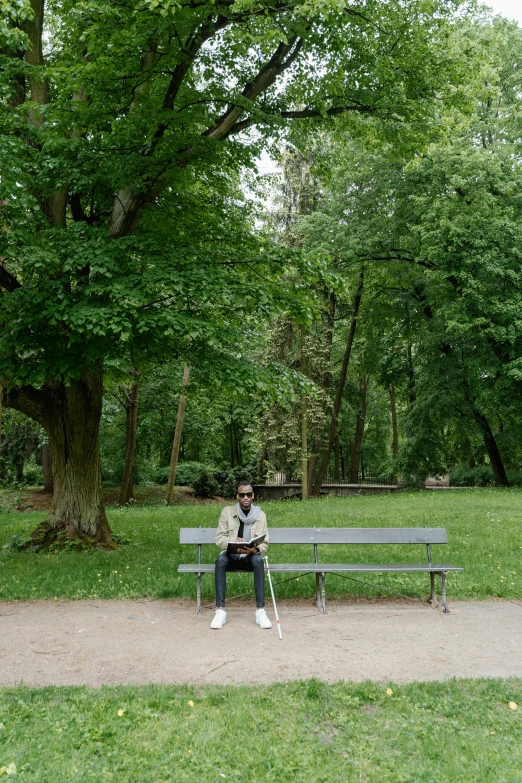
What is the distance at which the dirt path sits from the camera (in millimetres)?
4805

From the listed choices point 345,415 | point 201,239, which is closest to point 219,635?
point 201,239

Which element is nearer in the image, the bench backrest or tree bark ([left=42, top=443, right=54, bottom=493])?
the bench backrest

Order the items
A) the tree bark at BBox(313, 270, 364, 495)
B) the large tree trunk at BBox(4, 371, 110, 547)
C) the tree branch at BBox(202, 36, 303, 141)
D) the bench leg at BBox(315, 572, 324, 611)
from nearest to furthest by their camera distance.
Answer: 1. the bench leg at BBox(315, 572, 324, 611)
2. the tree branch at BBox(202, 36, 303, 141)
3. the large tree trunk at BBox(4, 371, 110, 547)
4. the tree bark at BBox(313, 270, 364, 495)

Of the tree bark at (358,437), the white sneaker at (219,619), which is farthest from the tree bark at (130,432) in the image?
the white sneaker at (219,619)

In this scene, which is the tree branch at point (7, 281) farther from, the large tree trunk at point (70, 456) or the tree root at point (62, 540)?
the tree root at point (62, 540)

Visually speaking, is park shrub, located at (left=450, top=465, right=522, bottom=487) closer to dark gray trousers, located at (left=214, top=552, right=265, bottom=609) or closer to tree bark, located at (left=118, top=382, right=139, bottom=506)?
tree bark, located at (left=118, top=382, right=139, bottom=506)

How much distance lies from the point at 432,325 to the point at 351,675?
20567 millimetres

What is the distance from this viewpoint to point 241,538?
6.65 m

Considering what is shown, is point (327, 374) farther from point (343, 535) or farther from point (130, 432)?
point (343, 535)

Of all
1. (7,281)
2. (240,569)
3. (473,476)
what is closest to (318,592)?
(240,569)

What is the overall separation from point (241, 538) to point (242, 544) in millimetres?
130

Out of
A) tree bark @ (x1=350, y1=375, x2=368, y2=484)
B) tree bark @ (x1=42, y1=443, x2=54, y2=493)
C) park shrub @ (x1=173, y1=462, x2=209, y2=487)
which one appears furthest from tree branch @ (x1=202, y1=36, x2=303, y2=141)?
tree bark @ (x1=350, y1=375, x2=368, y2=484)

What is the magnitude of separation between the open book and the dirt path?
2.24 ft

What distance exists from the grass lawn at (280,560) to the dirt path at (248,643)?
42 centimetres
